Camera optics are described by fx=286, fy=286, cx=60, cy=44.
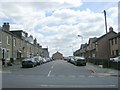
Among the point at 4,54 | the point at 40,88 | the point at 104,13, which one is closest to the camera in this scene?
the point at 40,88

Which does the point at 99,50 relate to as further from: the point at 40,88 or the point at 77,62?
the point at 40,88

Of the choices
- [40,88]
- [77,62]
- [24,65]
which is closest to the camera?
[40,88]

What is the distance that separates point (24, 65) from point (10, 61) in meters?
7.22

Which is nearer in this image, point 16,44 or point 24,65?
point 24,65

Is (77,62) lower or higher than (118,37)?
lower

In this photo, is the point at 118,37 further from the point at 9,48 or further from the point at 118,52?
the point at 9,48

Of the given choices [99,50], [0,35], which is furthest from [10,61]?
[99,50]

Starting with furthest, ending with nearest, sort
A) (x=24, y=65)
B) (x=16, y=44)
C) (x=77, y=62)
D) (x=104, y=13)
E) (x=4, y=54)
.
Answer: (x=16, y=44) < (x=77, y=62) < (x=4, y=54) < (x=24, y=65) < (x=104, y=13)

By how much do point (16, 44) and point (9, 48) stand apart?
24.2ft

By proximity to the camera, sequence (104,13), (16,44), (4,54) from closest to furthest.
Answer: (104,13) < (4,54) < (16,44)

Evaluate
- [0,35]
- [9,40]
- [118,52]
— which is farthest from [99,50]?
[0,35]

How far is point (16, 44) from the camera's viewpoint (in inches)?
2373

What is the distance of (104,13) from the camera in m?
39.8

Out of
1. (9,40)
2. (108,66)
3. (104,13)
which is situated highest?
(104,13)
